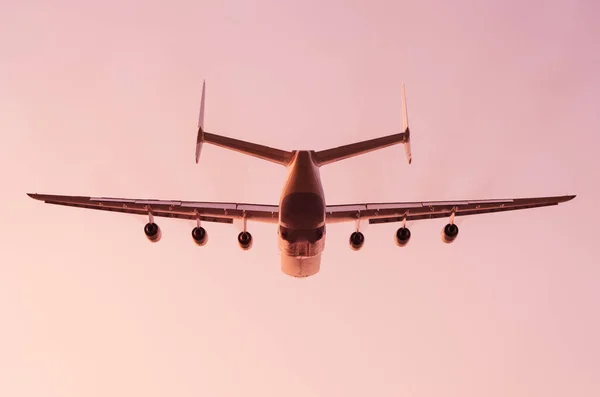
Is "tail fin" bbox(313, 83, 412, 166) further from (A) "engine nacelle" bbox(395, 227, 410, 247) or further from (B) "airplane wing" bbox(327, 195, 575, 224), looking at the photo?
(A) "engine nacelle" bbox(395, 227, 410, 247)

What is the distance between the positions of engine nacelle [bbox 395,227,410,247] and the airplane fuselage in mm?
5499

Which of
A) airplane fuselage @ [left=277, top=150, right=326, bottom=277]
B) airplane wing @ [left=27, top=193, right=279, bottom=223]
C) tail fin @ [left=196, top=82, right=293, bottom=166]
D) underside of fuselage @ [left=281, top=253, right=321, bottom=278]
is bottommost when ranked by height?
underside of fuselage @ [left=281, top=253, right=321, bottom=278]

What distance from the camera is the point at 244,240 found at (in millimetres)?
32719

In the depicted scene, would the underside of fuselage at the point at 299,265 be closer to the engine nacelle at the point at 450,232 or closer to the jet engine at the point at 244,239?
the jet engine at the point at 244,239

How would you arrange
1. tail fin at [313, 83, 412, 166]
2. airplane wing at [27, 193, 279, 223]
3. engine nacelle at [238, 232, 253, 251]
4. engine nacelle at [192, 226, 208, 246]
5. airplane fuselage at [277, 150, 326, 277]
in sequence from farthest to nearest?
engine nacelle at [238, 232, 253, 251]
engine nacelle at [192, 226, 208, 246]
airplane wing at [27, 193, 279, 223]
tail fin at [313, 83, 412, 166]
airplane fuselage at [277, 150, 326, 277]

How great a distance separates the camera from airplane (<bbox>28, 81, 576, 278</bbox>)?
27734 mm

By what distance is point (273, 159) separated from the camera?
28.6m

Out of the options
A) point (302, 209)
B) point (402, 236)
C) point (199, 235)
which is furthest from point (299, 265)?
point (402, 236)

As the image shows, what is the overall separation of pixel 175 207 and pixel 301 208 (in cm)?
701

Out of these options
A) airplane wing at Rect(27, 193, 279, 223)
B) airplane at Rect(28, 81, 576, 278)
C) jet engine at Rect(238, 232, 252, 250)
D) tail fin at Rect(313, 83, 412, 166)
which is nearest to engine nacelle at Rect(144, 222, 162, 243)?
airplane at Rect(28, 81, 576, 278)

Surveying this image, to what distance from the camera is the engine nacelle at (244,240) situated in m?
32.7

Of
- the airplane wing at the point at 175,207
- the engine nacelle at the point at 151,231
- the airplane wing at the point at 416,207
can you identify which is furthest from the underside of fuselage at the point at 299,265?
the engine nacelle at the point at 151,231

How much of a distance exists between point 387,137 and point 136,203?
1196 centimetres

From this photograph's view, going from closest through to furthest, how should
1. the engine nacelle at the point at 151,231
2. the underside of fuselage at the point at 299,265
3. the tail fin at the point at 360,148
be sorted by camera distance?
the tail fin at the point at 360,148
the underside of fuselage at the point at 299,265
the engine nacelle at the point at 151,231
